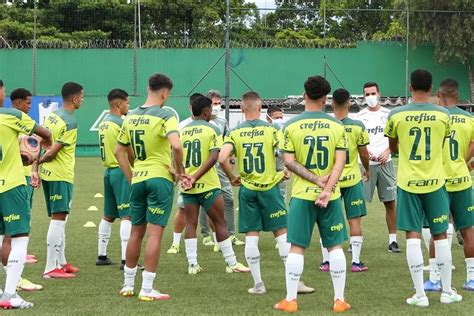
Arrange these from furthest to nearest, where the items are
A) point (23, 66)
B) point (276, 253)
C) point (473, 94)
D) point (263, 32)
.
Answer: point (263, 32) < point (473, 94) < point (23, 66) < point (276, 253)

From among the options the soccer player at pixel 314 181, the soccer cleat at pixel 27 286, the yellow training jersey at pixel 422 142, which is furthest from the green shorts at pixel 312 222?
the soccer cleat at pixel 27 286

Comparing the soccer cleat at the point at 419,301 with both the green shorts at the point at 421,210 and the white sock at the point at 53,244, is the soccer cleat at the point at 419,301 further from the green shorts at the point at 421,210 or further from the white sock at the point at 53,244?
the white sock at the point at 53,244

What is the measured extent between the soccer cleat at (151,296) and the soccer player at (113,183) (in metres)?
1.87

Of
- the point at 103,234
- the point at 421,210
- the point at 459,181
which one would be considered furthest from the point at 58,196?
the point at 459,181

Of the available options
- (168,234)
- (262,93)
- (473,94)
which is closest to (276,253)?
(168,234)

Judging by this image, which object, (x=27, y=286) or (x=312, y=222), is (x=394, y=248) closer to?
(x=312, y=222)

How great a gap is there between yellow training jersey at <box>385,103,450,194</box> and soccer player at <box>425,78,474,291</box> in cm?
63

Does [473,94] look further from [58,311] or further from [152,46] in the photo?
[58,311]

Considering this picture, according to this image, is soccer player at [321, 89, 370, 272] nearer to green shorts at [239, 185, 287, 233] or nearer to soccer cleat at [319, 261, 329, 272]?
soccer cleat at [319, 261, 329, 272]

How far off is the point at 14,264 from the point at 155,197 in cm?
153

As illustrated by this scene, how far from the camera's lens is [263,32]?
145ft

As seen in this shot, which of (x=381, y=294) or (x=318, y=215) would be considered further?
(x=381, y=294)

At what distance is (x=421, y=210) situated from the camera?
7.83 m

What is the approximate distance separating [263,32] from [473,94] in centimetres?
1334
